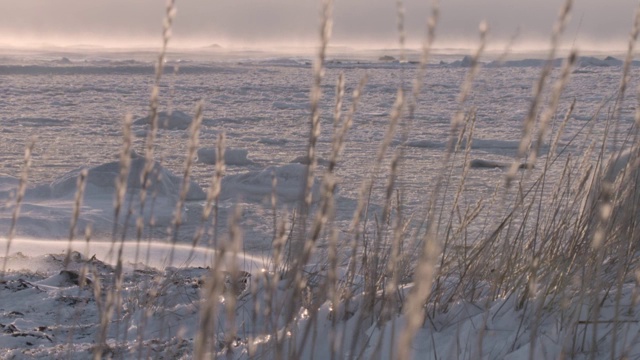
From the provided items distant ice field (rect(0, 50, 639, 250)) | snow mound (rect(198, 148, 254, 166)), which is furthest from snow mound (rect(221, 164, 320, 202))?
snow mound (rect(198, 148, 254, 166))

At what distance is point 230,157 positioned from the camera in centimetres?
678

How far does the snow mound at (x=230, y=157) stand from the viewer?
6748 mm

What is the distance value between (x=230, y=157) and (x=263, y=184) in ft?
4.23

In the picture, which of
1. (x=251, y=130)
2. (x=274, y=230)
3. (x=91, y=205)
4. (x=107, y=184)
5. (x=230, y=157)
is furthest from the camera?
(x=251, y=130)

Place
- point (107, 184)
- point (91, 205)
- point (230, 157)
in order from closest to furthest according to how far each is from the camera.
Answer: point (91, 205) → point (107, 184) → point (230, 157)

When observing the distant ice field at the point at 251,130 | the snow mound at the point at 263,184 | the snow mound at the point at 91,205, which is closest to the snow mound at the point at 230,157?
the distant ice field at the point at 251,130

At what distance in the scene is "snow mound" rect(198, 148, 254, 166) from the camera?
675 centimetres

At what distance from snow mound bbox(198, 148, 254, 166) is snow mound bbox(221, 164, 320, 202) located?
34.4 inches

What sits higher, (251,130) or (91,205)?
(251,130)

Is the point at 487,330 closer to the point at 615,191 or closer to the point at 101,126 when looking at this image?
the point at 615,191

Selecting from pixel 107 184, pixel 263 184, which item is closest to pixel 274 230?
pixel 263 184

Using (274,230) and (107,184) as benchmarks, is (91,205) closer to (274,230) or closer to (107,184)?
(107,184)

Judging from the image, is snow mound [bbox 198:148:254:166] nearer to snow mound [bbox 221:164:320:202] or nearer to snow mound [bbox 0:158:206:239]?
snow mound [bbox 221:164:320:202]

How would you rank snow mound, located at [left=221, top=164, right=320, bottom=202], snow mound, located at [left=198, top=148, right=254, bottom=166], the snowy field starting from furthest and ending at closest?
snow mound, located at [left=198, top=148, right=254, bottom=166]
snow mound, located at [left=221, top=164, right=320, bottom=202]
the snowy field
